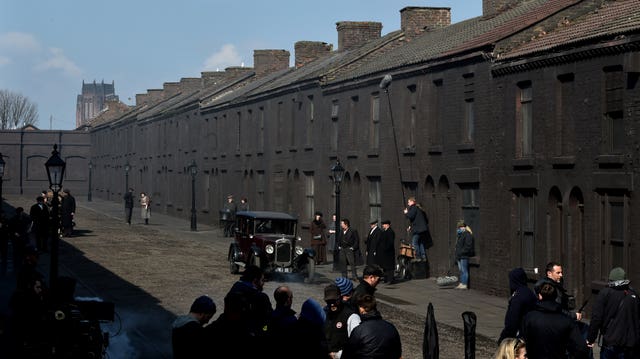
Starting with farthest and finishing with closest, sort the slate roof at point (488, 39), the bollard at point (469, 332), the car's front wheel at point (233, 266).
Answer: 1. the car's front wheel at point (233, 266)
2. the slate roof at point (488, 39)
3. the bollard at point (469, 332)

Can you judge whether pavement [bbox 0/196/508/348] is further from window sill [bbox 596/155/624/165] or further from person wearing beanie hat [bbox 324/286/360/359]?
person wearing beanie hat [bbox 324/286/360/359]

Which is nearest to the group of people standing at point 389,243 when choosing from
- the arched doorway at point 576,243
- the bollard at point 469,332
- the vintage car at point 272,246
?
the vintage car at point 272,246

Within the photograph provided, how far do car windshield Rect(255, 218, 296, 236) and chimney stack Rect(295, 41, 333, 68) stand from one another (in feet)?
93.2

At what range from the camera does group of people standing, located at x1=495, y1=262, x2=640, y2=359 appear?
12.3 meters

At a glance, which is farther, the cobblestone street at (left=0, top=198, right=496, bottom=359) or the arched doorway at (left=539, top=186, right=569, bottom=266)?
the arched doorway at (left=539, top=186, right=569, bottom=266)

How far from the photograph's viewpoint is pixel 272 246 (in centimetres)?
3259

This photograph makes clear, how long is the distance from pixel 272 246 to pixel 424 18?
62.2ft

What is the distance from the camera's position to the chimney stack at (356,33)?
179ft

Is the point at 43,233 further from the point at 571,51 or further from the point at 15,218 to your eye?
the point at 571,51

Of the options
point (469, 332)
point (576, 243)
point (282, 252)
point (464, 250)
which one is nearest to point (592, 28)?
point (576, 243)

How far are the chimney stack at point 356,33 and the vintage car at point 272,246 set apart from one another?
2236 cm

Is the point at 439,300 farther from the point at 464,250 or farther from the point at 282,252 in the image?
the point at 282,252

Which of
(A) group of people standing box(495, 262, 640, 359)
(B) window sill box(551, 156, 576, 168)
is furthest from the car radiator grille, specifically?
(A) group of people standing box(495, 262, 640, 359)

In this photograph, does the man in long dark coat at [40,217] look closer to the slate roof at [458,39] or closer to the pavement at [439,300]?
the pavement at [439,300]
